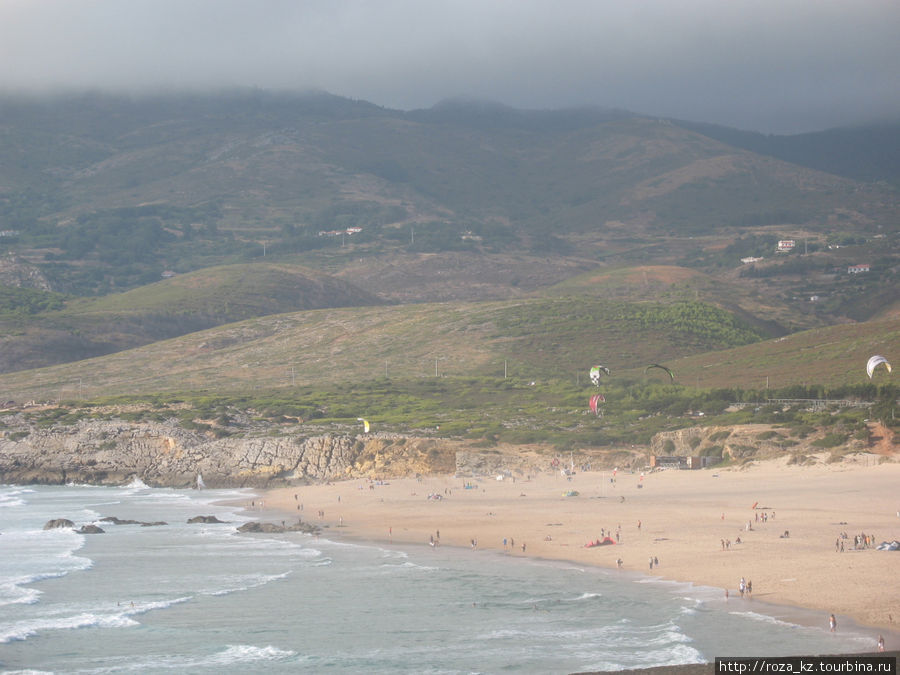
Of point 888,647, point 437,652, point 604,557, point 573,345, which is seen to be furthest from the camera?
point 573,345

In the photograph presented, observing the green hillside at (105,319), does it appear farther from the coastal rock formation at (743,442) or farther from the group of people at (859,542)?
the group of people at (859,542)

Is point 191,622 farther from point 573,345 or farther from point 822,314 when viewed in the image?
point 822,314

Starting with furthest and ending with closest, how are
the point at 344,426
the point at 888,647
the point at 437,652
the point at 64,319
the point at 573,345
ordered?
the point at 64,319
the point at 573,345
the point at 344,426
the point at 437,652
the point at 888,647

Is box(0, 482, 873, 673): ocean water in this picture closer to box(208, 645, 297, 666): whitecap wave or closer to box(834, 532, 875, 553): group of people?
box(208, 645, 297, 666): whitecap wave

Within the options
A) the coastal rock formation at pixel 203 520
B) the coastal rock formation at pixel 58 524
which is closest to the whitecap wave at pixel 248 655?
the coastal rock formation at pixel 203 520

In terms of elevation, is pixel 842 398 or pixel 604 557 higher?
pixel 842 398

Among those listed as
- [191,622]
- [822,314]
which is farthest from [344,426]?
[822,314]
